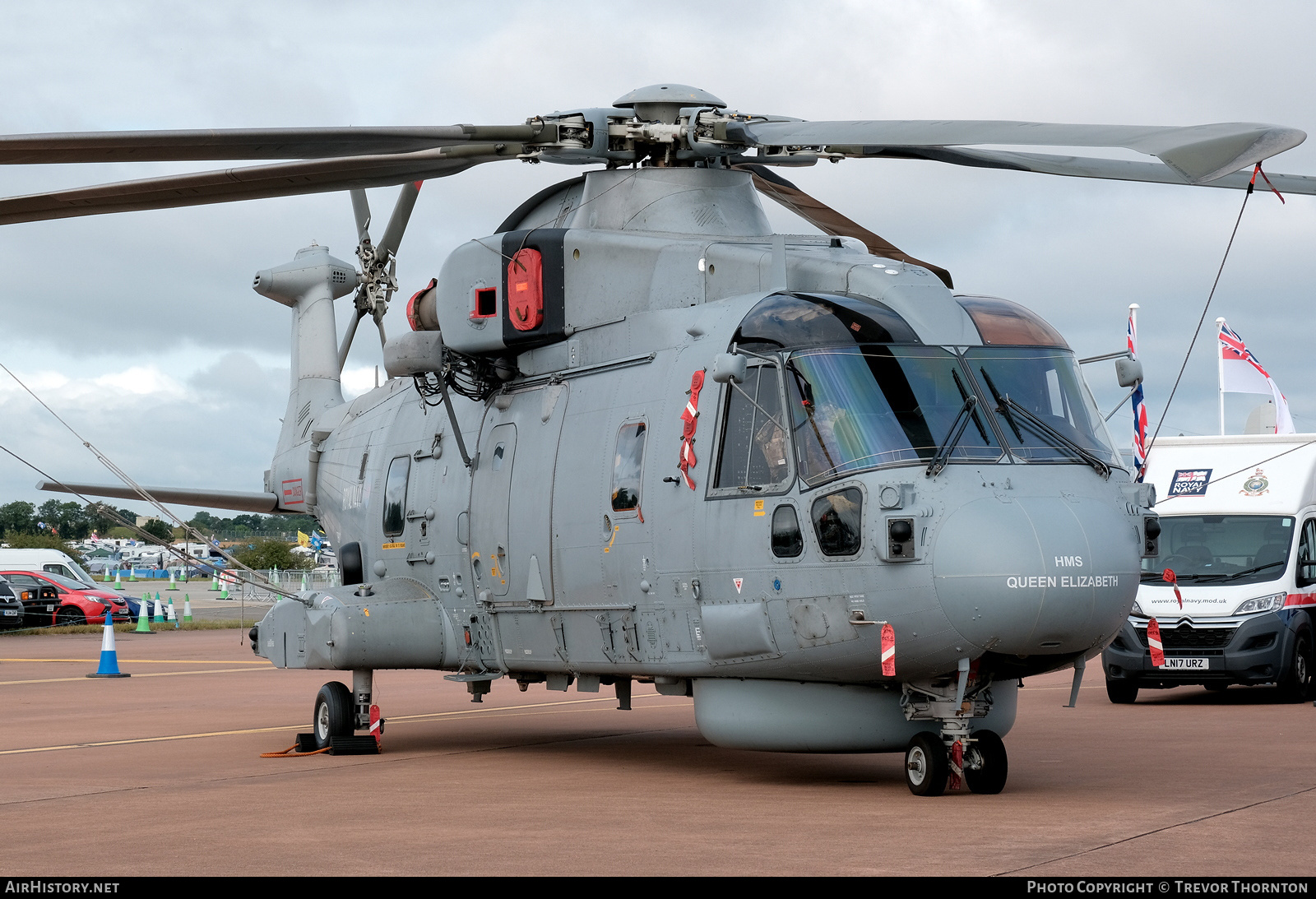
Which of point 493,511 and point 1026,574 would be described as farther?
point 493,511

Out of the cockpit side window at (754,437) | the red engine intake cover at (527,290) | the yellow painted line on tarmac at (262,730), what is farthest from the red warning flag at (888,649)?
the yellow painted line on tarmac at (262,730)

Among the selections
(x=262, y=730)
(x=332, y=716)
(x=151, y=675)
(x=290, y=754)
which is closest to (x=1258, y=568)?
(x=332, y=716)

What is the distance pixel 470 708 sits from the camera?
62.0ft

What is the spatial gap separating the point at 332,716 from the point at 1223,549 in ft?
36.3

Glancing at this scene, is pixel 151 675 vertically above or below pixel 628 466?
below

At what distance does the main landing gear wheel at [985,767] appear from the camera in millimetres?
9711

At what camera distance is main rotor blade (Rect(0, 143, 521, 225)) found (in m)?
11.3

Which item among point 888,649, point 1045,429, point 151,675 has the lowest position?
point 151,675

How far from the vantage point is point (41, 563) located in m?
41.8

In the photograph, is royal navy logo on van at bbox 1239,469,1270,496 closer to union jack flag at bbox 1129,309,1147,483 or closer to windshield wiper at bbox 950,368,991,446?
union jack flag at bbox 1129,309,1147,483

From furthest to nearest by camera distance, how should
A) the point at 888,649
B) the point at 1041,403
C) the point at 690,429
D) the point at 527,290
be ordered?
the point at 527,290 → the point at 690,429 → the point at 1041,403 → the point at 888,649

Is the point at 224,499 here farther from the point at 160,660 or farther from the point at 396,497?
the point at 160,660

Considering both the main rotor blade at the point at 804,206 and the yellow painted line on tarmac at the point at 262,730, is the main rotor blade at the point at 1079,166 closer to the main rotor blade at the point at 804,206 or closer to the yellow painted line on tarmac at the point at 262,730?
the main rotor blade at the point at 804,206
